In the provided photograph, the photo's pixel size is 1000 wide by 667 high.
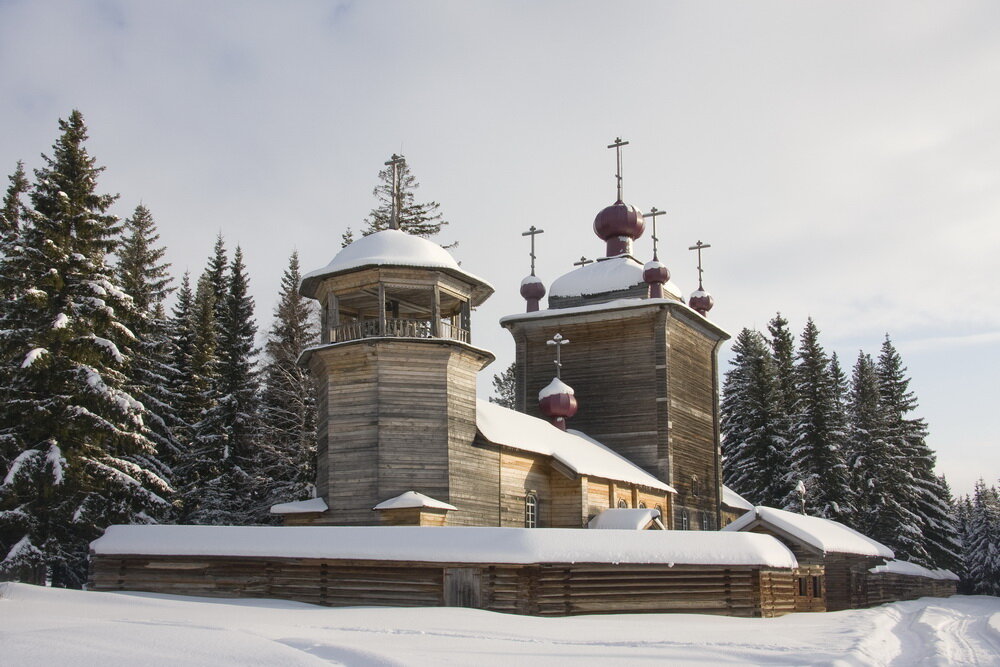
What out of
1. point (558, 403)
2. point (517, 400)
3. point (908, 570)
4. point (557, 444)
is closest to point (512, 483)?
point (557, 444)

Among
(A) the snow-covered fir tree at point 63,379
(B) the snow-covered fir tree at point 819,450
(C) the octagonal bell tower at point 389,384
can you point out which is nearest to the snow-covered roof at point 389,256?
(C) the octagonal bell tower at point 389,384

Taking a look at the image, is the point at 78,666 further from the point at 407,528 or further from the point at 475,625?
the point at 407,528

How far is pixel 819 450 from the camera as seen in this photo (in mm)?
48375

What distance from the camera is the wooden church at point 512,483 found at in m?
20.0

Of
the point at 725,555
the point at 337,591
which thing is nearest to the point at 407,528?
the point at 337,591

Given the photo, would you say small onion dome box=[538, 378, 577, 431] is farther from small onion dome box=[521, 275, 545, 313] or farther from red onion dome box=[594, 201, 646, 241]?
red onion dome box=[594, 201, 646, 241]

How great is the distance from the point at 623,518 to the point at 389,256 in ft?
33.4

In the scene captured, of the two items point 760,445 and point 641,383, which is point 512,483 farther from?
point 760,445

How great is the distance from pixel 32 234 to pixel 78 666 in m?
19.4

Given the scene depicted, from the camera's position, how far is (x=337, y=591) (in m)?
20.3

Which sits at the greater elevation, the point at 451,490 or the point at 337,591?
the point at 451,490

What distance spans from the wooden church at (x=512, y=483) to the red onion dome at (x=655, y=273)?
0.38ft

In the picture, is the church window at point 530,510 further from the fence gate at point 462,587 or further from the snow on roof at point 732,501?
the snow on roof at point 732,501

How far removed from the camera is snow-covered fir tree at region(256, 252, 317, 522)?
118 ft
